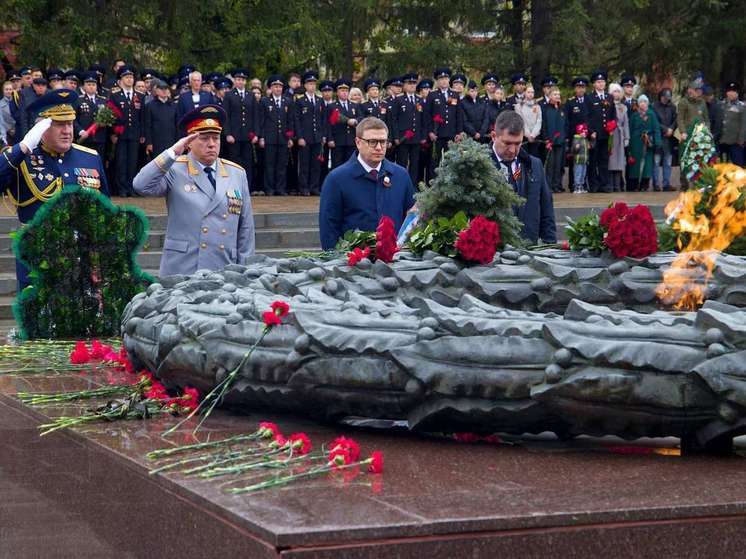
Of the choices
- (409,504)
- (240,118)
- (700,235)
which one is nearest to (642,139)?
(240,118)

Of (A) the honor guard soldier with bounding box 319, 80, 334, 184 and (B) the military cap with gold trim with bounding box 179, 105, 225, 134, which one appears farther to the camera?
(A) the honor guard soldier with bounding box 319, 80, 334, 184

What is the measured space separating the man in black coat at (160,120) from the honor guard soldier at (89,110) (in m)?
0.58

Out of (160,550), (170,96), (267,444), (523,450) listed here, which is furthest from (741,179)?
(170,96)

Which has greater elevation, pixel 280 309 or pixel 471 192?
pixel 471 192

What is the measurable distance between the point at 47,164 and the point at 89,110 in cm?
985

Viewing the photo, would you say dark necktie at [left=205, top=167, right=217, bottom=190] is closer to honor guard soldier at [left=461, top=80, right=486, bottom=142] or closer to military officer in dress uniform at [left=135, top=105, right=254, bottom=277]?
military officer in dress uniform at [left=135, top=105, right=254, bottom=277]

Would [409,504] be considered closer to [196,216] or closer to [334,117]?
[196,216]

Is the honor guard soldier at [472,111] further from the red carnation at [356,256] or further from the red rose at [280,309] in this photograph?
the red rose at [280,309]

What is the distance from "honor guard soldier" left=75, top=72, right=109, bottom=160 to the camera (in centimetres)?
1731

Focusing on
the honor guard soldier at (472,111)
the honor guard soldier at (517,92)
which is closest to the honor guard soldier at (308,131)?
the honor guard soldier at (472,111)

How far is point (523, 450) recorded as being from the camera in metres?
4.25

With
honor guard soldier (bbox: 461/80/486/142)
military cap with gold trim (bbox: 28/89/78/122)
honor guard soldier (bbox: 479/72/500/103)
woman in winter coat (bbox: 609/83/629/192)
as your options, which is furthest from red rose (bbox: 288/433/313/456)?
woman in winter coat (bbox: 609/83/629/192)

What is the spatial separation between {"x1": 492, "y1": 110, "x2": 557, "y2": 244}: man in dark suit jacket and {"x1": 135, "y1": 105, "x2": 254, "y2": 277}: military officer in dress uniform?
4.73 feet

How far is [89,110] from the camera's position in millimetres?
17578
